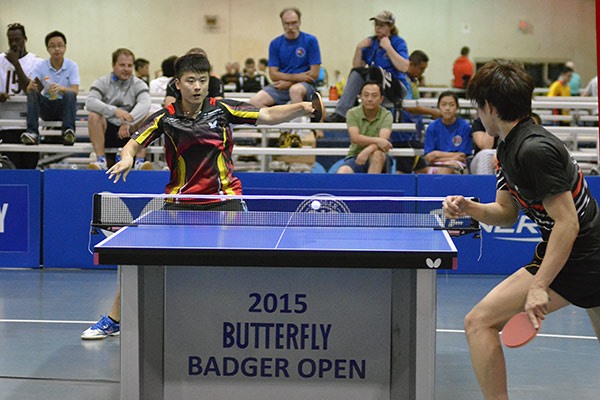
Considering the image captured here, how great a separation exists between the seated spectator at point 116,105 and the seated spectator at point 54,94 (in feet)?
1.28

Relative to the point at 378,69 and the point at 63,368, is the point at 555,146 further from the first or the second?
the point at 378,69

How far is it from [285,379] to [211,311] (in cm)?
48

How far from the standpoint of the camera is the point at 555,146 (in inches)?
132

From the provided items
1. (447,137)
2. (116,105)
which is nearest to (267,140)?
(116,105)

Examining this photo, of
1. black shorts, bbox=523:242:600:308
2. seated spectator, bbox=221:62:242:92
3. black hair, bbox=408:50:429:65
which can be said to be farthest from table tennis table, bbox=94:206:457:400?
seated spectator, bbox=221:62:242:92

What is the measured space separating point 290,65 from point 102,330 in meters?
4.18

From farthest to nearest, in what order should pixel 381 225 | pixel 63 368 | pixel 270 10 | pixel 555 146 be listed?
pixel 270 10
pixel 63 368
pixel 381 225
pixel 555 146

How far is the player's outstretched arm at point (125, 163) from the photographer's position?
4715 mm

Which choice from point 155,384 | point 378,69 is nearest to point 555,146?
point 155,384

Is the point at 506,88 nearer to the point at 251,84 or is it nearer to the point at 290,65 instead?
the point at 290,65

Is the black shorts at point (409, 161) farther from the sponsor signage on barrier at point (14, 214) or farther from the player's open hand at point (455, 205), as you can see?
the player's open hand at point (455, 205)

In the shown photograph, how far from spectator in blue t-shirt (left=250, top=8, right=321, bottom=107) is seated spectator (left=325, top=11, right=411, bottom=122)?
0.41 m

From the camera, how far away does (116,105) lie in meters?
9.12

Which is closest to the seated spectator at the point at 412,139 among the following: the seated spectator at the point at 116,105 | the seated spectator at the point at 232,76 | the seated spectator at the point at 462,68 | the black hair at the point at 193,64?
the seated spectator at the point at 116,105
